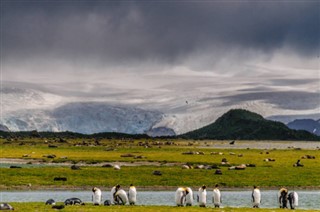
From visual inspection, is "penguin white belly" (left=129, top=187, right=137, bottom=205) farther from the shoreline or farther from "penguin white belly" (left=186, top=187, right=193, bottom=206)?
the shoreline

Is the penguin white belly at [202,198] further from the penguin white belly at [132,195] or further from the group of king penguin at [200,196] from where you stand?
the penguin white belly at [132,195]

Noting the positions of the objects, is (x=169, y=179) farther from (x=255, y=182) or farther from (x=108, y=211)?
(x=108, y=211)

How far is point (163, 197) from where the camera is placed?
196 ft

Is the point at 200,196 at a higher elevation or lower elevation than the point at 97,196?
lower

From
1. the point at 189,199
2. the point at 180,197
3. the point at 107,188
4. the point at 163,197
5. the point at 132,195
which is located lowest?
the point at 163,197

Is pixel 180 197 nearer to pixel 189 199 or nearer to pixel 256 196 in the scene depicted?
pixel 189 199

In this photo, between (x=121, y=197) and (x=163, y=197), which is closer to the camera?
(x=121, y=197)

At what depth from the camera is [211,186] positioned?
2837 inches

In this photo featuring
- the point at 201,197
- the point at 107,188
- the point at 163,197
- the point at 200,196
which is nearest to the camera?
the point at 201,197

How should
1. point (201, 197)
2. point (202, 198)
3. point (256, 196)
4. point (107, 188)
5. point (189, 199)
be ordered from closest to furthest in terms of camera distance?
point (256, 196)
point (202, 198)
point (201, 197)
point (189, 199)
point (107, 188)

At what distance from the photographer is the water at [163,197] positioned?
53.4 m

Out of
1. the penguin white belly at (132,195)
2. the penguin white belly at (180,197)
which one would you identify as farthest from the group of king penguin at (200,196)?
the penguin white belly at (132,195)

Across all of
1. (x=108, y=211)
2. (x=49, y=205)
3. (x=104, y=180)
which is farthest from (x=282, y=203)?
(x=104, y=180)

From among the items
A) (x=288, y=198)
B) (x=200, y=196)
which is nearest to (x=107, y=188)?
(x=200, y=196)
